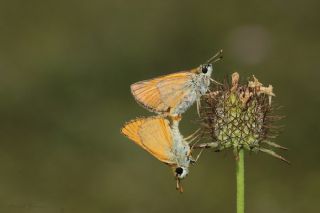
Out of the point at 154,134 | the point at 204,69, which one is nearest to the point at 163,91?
the point at 204,69

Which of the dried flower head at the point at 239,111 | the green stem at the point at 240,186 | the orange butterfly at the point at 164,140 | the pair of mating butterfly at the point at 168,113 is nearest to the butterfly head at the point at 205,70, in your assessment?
the pair of mating butterfly at the point at 168,113

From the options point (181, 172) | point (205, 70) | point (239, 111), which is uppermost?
point (205, 70)

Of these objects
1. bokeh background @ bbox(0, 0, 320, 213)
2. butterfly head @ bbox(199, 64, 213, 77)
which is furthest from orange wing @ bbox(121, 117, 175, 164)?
bokeh background @ bbox(0, 0, 320, 213)

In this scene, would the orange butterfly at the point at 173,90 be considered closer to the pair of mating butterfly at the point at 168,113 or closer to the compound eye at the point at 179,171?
the pair of mating butterfly at the point at 168,113

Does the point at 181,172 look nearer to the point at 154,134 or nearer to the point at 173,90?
the point at 154,134

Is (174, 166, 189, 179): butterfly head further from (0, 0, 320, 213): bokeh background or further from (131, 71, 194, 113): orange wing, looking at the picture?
(0, 0, 320, 213): bokeh background

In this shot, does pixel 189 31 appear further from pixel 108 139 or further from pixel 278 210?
pixel 278 210
